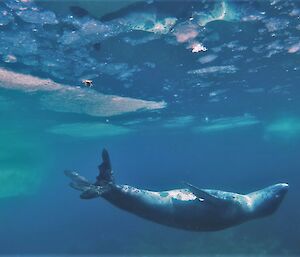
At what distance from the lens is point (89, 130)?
3825 centimetres

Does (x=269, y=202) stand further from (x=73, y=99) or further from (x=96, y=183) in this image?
(x=73, y=99)

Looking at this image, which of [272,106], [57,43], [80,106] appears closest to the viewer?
[57,43]

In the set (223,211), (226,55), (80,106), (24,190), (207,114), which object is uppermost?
(24,190)

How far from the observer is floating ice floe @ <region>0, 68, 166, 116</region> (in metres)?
19.3

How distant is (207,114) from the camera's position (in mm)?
34156

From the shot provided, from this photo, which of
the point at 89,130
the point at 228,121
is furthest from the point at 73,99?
the point at 228,121

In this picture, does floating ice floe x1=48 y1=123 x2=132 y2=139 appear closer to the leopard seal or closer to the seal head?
the leopard seal

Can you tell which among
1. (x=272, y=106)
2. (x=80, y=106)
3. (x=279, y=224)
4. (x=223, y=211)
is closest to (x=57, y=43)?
(x=223, y=211)

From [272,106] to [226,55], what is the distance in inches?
720

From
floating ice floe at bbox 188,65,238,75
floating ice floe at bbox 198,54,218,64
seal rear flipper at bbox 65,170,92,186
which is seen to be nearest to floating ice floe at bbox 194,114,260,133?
floating ice floe at bbox 188,65,238,75

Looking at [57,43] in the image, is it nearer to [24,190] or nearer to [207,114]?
[207,114]

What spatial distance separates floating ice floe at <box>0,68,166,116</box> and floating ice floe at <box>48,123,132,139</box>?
586 centimetres

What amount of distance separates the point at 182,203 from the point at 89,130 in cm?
2874

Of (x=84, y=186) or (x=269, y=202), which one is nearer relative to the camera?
(x=84, y=186)
